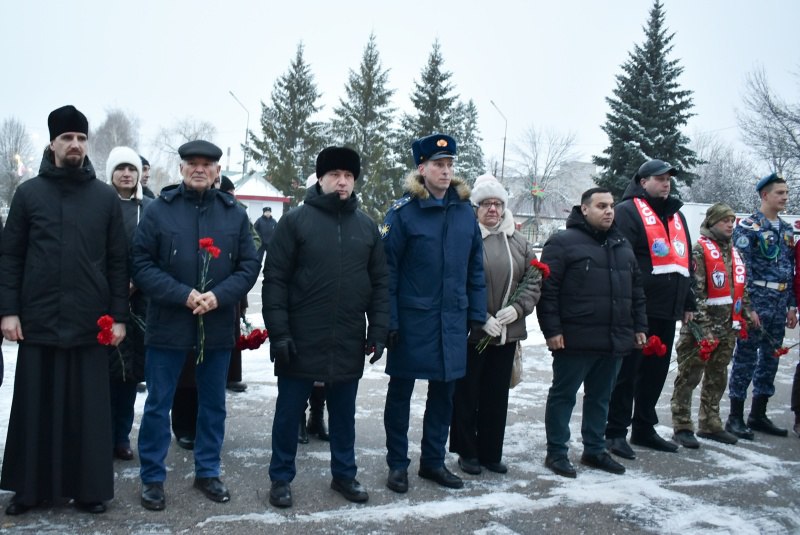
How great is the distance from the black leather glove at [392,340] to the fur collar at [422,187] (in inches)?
37.3

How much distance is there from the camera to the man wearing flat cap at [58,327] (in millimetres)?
4035

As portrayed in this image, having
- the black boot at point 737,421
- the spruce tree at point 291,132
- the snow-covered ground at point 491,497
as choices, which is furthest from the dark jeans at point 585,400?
the spruce tree at point 291,132

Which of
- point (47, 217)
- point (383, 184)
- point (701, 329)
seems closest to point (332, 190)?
point (47, 217)

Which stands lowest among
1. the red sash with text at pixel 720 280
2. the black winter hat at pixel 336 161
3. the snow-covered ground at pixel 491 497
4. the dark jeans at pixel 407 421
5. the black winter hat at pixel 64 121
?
the snow-covered ground at pixel 491 497

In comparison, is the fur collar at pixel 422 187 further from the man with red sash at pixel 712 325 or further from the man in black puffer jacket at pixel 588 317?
the man with red sash at pixel 712 325

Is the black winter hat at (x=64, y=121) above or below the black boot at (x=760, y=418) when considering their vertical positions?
above

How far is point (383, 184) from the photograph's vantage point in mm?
40656

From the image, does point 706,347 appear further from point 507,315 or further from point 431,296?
point 431,296

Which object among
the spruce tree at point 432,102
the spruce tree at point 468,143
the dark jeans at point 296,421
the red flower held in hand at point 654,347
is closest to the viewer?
the dark jeans at point 296,421

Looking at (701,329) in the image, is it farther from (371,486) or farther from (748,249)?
(371,486)

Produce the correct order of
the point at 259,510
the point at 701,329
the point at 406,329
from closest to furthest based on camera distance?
the point at 259,510 < the point at 406,329 < the point at 701,329

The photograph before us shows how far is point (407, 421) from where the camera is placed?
4918 mm

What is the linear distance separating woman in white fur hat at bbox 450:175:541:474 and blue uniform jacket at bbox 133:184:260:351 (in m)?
1.78

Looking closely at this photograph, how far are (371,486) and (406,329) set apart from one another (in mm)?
1105
